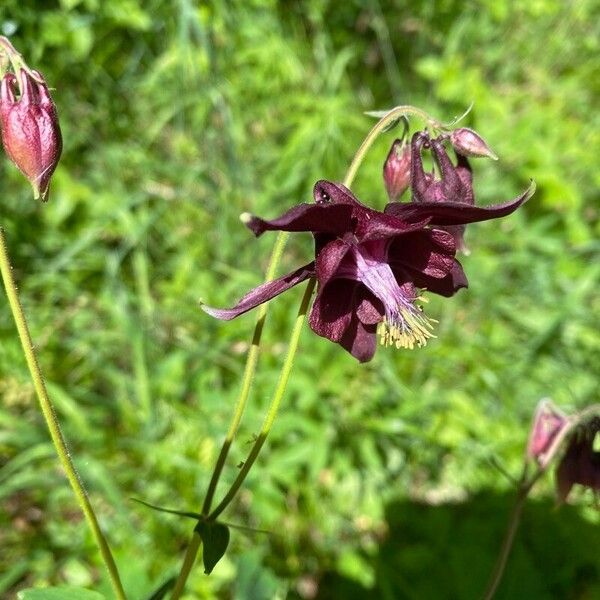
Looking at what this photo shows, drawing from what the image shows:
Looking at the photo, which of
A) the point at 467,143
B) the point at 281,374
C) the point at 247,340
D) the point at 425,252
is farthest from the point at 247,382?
the point at 247,340

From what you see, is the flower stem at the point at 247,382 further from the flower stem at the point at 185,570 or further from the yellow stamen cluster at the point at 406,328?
the yellow stamen cluster at the point at 406,328

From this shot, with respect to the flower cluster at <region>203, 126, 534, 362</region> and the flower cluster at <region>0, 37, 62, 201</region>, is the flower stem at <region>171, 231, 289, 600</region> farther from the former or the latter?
the flower cluster at <region>0, 37, 62, 201</region>

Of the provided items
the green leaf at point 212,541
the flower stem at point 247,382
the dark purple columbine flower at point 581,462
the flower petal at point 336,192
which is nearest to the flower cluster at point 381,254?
the flower petal at point 336,192

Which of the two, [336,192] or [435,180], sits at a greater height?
[435,180]

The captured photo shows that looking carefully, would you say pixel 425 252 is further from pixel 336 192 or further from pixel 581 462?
pixel 581 462

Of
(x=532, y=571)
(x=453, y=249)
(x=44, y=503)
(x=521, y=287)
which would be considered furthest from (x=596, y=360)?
(x=44, y=503)

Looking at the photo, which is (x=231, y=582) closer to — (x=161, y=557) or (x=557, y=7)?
(x=161, y=557)
